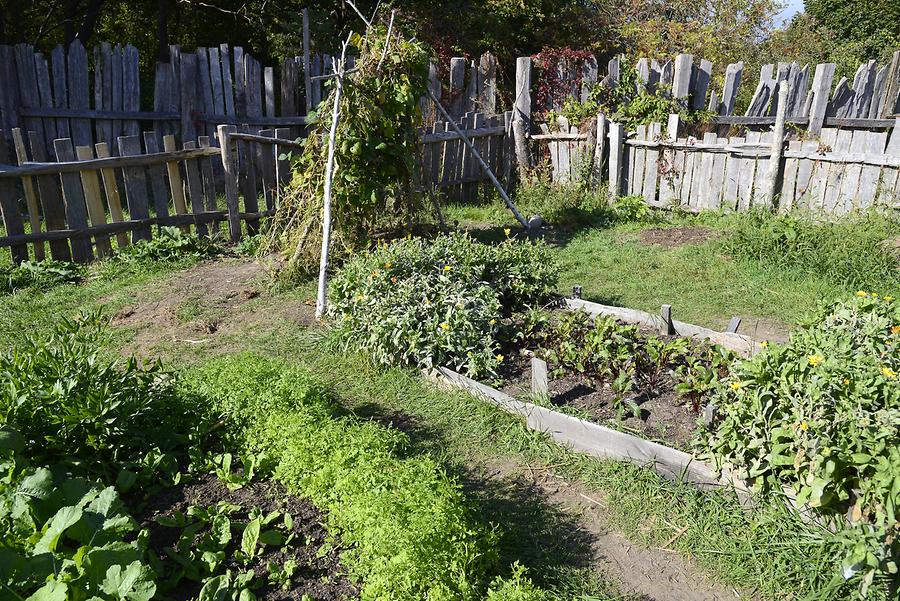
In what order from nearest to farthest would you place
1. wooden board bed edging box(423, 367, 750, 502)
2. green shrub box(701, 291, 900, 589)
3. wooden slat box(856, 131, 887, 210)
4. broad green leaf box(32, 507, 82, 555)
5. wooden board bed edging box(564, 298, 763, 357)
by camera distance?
broad green leaf box(32, 507, 82, 555) < green shrub box(701, 291, 900, 589) < wooden board bed edging box(423, 367, 750, 502) < wooden board bed edging box(564, 298, 763, 357) < wooden slat box(856, 131, 887, 210)

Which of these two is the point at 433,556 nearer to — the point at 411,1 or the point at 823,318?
the point at 823,318

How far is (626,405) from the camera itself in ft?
13.9

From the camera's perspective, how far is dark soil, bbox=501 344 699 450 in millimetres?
4016

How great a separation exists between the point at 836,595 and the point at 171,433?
314cm

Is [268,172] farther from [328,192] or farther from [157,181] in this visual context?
[328,192]

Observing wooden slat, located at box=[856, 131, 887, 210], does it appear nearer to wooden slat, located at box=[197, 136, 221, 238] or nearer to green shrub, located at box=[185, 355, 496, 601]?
green shrub, located at box=[185, 355, 496, 601]

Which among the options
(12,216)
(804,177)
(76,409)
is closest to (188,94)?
(12,216)

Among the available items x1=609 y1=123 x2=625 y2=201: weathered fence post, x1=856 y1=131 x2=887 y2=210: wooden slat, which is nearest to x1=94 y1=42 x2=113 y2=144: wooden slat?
x1=609 y1=123 x2=625 y2=201: weathered fence post

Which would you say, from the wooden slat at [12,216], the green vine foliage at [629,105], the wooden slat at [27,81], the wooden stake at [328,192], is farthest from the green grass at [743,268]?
the wooden slat at [27,81]

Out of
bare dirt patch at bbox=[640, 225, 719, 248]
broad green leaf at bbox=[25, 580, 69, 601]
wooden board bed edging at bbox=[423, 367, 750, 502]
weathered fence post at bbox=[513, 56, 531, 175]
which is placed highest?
weathered fence post at bbox=[513, 56, 531, 175]

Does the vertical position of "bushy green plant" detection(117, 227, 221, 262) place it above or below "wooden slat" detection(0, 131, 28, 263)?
below

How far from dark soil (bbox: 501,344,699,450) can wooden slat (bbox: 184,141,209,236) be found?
15.5 feet

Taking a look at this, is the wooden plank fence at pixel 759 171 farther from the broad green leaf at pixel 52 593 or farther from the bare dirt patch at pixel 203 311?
the broad green leaf at pixel 52 593

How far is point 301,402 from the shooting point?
3.75 m
